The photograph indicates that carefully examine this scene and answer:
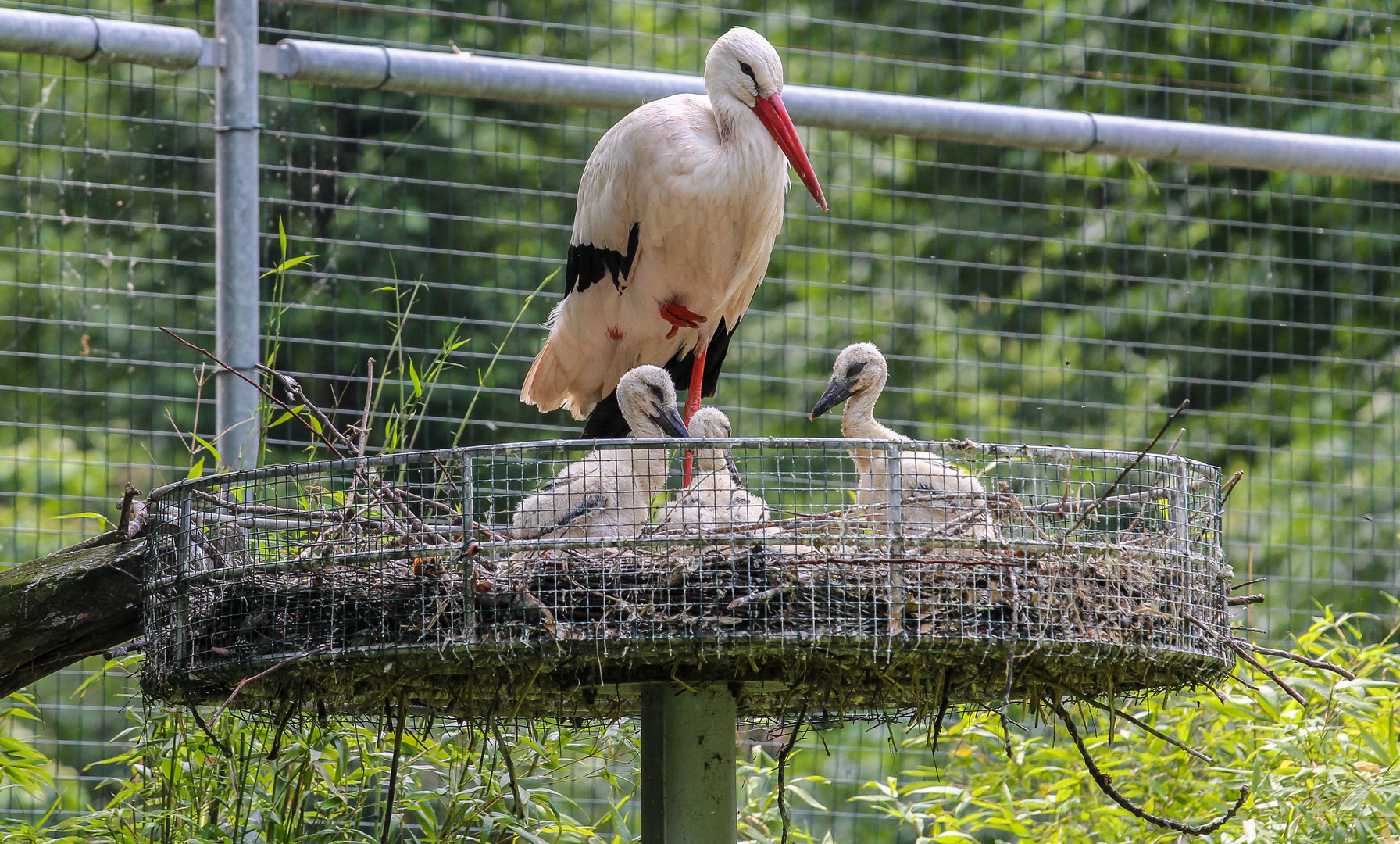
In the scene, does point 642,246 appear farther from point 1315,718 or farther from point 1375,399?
point 1375,399

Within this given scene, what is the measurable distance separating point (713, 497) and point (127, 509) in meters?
1.26

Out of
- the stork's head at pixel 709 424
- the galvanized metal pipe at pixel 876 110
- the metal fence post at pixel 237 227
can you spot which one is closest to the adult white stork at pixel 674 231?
the galvanized metal pipe at pixel 876 110

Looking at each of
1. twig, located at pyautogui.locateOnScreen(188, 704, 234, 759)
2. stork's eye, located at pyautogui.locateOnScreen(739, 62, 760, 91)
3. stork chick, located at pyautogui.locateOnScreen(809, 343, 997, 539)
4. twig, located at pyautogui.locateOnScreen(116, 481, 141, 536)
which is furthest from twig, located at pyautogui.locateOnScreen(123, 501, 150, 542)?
stork's eye, located at pyautogui.locateOnScreen(739, 62, 760, 91)

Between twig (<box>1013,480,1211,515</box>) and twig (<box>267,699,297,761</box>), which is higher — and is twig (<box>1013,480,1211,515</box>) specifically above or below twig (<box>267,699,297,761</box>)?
above

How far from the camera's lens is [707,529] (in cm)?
301

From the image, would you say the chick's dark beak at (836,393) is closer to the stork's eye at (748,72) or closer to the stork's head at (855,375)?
the stork's head at (855,375)

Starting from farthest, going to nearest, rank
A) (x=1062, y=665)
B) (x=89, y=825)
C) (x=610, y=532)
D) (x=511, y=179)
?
(x=511, y=179)
(x=89, y=825)
(x=610, y=532)
(x=1062, y=665)

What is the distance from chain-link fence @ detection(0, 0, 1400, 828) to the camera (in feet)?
25.9

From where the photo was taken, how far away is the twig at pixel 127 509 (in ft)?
11.5

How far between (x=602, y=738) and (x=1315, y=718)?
6.46 ft

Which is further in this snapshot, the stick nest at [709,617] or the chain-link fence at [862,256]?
the chain-link fence at [862,256]

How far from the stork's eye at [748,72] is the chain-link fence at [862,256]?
2671 millimetres

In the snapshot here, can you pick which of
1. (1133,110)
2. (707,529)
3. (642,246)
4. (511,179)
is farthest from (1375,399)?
(707,529)

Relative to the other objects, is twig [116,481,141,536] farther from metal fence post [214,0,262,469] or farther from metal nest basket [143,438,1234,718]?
metal fence post [214,0,262,469]
